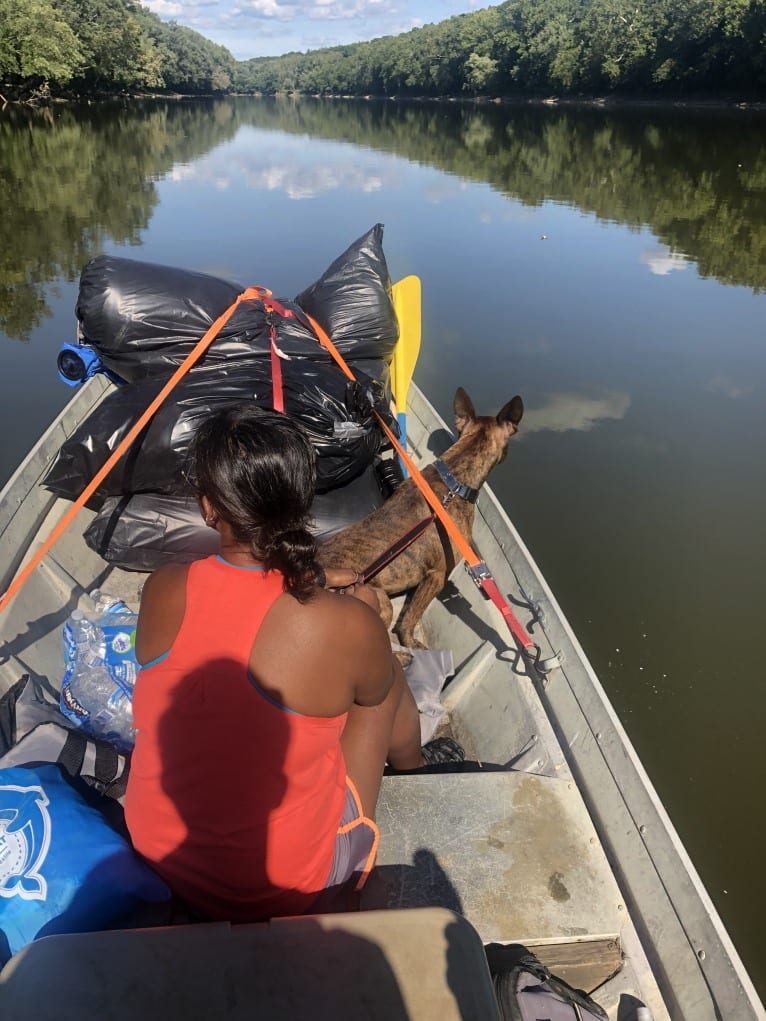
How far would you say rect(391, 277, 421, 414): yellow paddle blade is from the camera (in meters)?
5.70

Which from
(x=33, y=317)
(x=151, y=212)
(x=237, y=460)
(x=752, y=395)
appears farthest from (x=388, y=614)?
(x=151, y=212)

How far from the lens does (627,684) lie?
4309mm

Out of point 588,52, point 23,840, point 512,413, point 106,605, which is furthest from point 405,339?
point 588,52

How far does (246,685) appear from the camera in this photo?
1.39 meters

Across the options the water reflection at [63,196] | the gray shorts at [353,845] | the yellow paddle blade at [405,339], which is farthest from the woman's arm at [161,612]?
the water reflection at [63,196]

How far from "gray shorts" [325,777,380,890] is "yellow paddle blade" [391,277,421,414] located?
4.09 m

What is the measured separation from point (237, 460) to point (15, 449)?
6565mm

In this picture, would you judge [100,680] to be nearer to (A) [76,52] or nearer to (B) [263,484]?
(B) [263,484]

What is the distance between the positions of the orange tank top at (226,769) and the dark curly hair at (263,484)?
64mm

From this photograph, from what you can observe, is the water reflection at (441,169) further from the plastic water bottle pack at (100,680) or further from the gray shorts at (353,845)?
the gray shorts at (353,845)

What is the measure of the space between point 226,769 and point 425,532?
2179 mm

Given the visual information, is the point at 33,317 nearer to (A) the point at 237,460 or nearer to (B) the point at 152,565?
(B) the point at 152,565

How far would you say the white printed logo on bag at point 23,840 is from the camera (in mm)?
1518

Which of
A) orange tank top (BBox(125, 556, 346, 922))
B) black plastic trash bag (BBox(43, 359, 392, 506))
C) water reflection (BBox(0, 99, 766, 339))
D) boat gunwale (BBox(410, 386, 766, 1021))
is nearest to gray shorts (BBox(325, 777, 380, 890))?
orange tank top (BBox(125, 556, 346, 922))
